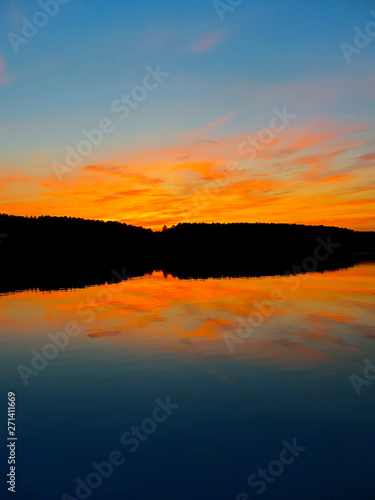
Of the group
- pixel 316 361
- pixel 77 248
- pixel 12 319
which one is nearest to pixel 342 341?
pixel 316 361

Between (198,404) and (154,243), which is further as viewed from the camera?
(154,243)

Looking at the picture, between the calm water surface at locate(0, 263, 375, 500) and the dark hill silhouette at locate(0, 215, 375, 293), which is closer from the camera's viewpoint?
the calm water surface at locate(0, 263, 375, 500)

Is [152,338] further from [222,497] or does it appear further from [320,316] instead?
[222,497]

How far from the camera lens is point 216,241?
578ft

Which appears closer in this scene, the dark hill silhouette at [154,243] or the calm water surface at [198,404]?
the calm water surface at [198,404]

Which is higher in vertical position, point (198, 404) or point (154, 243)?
point (154, 243)

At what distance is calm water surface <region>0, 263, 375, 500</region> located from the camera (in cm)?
865

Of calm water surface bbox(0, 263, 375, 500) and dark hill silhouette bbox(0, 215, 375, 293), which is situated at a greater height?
dark hill silhouette bbox(0, 215, 375, 293)

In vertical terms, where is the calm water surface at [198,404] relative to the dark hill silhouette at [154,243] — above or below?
below

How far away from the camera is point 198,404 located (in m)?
12.2

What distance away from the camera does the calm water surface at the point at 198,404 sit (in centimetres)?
865

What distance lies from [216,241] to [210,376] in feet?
532

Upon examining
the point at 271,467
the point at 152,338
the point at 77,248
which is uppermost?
the point at 77,248

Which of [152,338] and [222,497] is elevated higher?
[152,338]
